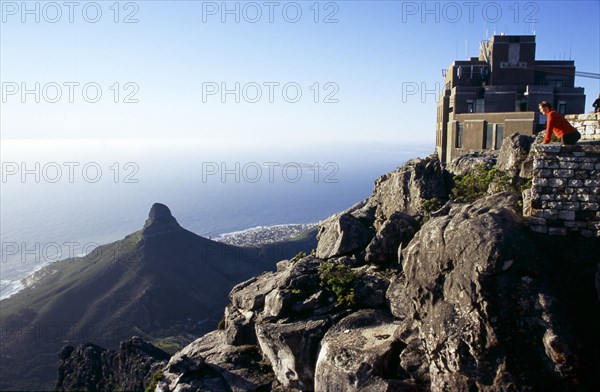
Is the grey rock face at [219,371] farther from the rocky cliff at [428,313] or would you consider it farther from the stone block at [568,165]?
the stone block at [568,165]

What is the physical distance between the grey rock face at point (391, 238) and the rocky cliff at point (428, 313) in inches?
1.4

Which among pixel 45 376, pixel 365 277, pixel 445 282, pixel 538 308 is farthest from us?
pixel 45 376

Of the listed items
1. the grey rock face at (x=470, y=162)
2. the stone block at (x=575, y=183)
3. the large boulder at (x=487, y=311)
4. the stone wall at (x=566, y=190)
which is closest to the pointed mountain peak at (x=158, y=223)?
the grey rock face at (x=470, y=162)

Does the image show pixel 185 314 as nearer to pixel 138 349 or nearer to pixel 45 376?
pixel 45 376

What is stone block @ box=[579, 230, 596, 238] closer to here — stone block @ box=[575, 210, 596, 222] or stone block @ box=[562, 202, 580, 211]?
stone block @ box=[575, 210, 596, 222]

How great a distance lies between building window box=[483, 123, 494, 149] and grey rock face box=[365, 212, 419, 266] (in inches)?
740

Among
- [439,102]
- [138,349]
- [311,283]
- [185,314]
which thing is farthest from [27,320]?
[311,283]

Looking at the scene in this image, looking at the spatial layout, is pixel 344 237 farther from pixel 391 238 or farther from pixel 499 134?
pixel 499 134

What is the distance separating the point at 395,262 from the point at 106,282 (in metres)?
92.0

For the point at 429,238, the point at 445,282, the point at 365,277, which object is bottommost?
the point at 365,277

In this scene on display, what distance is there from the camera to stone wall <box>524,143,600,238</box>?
1170 centimetres

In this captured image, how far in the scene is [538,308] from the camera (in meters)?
10.4

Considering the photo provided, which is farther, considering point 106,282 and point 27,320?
point 106,282

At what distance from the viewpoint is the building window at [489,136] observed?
3244 centimetres
